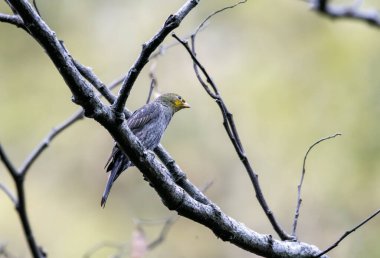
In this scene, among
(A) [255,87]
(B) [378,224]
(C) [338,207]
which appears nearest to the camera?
(B) [378,224]

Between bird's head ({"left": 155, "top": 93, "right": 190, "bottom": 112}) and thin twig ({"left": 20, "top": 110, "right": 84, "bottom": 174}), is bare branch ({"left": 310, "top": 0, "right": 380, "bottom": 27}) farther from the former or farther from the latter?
bird's head ({"left": 155, "top": 93, "right": 190, "bottom": 112})

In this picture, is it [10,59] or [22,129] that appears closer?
[22,129]

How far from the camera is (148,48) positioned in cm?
244

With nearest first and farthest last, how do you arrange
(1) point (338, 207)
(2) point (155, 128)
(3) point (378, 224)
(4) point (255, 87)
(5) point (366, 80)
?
(2) point (155, 128), (3) point (378, 224), (1) point (338, 207), (5) point (366, 80), (4) point (255, 87)

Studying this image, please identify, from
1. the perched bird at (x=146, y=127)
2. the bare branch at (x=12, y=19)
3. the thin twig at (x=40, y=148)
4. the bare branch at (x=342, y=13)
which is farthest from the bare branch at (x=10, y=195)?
the bare branch at (x=342, y=13)

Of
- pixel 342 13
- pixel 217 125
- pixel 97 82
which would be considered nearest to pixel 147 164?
pixel 97 82

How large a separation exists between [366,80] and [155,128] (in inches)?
182

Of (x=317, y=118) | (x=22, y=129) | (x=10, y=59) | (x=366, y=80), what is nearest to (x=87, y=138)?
(x=22, y=129)

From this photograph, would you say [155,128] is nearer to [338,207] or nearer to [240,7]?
[338,207]

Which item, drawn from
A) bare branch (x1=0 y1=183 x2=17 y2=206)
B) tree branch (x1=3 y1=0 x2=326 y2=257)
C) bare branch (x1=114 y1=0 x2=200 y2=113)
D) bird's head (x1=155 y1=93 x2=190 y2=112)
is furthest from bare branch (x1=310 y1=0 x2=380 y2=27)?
bird's head (x1=155 y1=93 x2=190 y2=112)

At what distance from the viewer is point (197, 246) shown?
8383 mm

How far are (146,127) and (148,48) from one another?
2398 mm

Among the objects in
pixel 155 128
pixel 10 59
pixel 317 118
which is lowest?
pixel 155 128

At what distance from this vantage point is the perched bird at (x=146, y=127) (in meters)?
4.24
